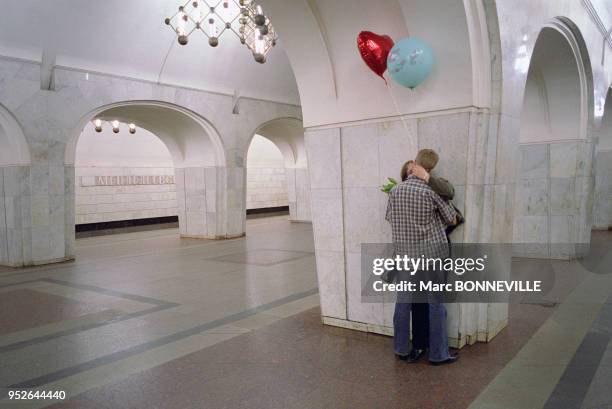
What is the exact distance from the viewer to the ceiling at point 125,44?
27.8 ft

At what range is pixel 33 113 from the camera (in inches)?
349

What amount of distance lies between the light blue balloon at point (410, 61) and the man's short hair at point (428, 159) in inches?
21.1

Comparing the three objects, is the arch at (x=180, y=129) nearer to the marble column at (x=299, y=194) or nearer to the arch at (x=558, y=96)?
the marble column at (x=299, y=194)

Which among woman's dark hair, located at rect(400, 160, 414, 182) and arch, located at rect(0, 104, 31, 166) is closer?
woman's dark hair, located at rect(400, 160, 414, 182)

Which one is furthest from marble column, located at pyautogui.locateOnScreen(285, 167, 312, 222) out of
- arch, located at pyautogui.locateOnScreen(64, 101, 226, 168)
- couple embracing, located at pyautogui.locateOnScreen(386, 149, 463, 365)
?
couple embracing, located at pyautogui.locateOnScreen(386, 149, 463, 365)

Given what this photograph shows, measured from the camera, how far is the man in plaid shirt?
354 centimetres

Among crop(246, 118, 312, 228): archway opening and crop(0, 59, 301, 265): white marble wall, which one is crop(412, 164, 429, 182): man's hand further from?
crop(246, 118, 312, 228): archway opening

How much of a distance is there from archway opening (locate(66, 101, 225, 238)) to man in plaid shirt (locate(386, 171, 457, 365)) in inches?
309

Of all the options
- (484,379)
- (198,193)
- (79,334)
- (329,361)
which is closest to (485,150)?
(484,379)

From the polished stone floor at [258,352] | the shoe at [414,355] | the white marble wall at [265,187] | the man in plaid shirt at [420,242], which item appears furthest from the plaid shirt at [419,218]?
the white marble wall at [265,187]

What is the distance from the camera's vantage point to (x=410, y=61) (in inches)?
144

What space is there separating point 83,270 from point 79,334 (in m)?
3.98

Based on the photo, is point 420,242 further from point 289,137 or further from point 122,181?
point 122,181

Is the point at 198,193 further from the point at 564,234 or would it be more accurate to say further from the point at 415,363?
the point at 415,363
